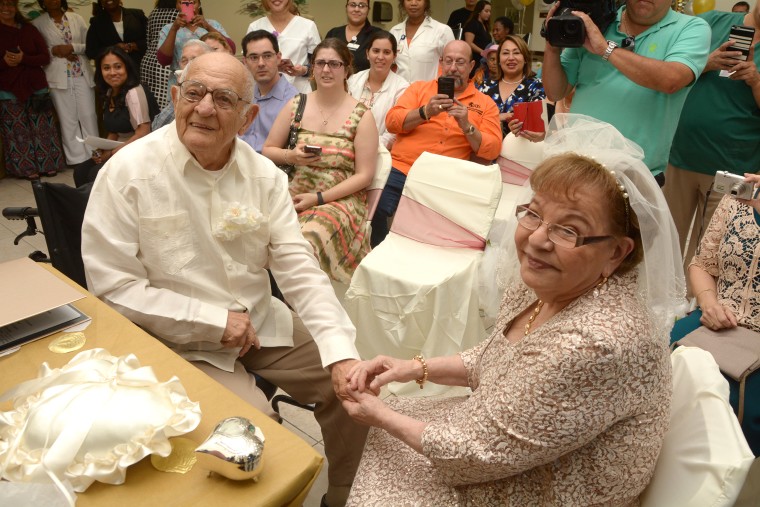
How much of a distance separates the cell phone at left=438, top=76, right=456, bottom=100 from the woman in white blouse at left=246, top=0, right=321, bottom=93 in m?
1.52

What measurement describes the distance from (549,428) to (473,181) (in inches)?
80.9

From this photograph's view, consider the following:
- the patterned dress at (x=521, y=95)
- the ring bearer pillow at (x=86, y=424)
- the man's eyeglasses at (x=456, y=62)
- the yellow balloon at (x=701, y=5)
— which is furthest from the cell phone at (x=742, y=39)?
the yellow balloon at (x=701, y=5)

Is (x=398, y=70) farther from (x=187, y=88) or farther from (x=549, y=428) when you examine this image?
(x=549, y=428)

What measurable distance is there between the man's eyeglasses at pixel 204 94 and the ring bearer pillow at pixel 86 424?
0.92m

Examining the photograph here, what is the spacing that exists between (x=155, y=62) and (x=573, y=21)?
407 centimetres

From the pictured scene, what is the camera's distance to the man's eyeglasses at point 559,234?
4.11 ft

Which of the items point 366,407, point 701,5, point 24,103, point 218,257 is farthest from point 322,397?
point 701,5

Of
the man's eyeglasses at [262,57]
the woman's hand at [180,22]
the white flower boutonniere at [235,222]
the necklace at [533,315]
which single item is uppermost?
the woman's hand at [180,22]

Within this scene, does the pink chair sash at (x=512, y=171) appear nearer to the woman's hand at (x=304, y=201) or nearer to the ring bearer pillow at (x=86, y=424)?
the woman's hand at (x=304, y=201)

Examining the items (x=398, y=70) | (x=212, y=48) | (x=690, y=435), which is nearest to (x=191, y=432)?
(x=690, y=435)

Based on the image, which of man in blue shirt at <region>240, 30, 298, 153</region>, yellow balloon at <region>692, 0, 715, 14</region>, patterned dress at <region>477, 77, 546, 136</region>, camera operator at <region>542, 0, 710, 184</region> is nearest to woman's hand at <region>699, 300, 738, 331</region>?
camera operator at <region>542, 0, 710, 184</region>

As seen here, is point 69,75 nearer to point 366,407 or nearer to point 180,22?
point 180,22

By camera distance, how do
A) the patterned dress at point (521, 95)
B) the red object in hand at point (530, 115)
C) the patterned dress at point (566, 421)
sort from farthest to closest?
the patterned dress at point (521, 95) → the red object in hand at point (530, 115) → the patterned dress at point (566, 421)

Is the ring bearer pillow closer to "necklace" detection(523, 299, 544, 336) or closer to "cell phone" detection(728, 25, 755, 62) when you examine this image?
"necklace" detection(523, 299, 544, 336)
